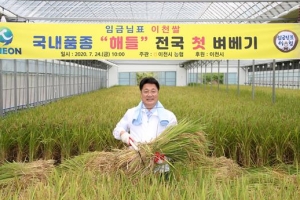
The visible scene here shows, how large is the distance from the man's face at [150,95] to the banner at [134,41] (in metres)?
4.09

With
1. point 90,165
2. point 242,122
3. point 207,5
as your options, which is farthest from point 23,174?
point 207,5

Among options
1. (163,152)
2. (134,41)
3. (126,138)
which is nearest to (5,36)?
(134,41)

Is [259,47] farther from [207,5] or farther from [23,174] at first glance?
[207,5]

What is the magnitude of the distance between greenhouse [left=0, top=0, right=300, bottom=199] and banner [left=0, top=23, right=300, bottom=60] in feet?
0.06

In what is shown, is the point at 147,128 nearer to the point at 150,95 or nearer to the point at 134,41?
the point at 150,95

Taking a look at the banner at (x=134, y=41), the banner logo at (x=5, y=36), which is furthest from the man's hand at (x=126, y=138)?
the banner logo at (x=5, y=36)

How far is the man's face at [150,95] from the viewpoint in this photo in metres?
2.89

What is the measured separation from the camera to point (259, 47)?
723 centimetres

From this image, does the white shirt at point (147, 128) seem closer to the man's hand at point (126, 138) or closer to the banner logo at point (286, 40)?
the man's hand at point (126, 138)

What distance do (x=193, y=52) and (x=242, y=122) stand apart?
241 centimetres

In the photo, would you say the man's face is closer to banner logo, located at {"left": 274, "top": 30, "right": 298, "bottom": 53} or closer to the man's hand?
the man's hand

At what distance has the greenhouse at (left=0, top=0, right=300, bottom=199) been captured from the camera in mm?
2367

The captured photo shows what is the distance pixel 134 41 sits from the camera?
704 cm

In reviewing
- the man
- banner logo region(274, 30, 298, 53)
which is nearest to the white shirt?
the man
